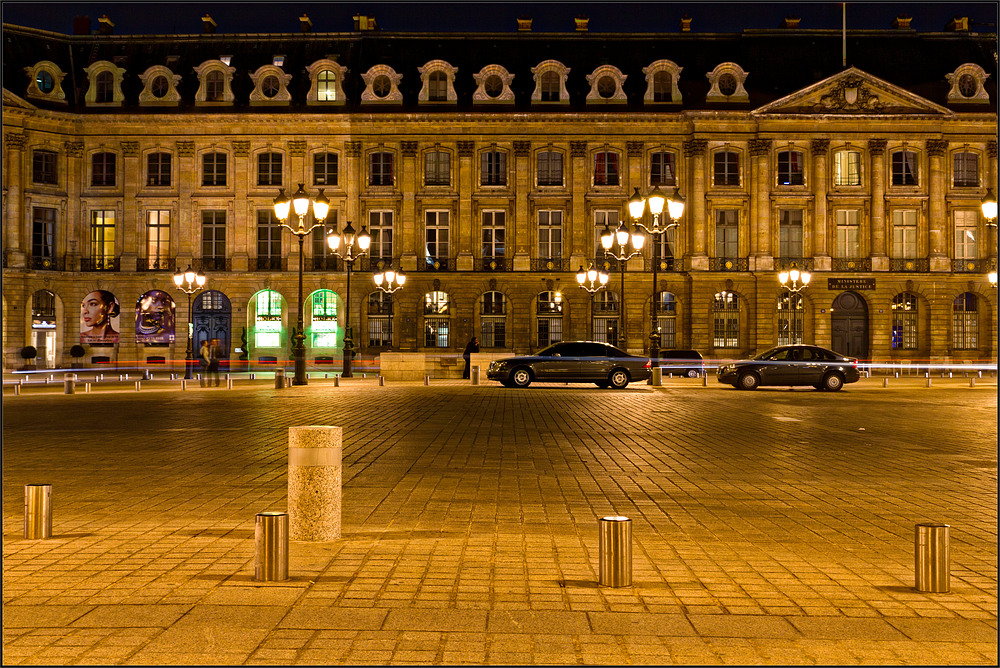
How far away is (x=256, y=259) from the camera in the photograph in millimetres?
55188

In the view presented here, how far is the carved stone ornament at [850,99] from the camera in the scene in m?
53.3

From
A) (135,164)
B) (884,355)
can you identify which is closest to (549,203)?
(884,355)

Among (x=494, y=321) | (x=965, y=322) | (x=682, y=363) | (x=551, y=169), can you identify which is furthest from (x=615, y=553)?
(x=965, y=322)

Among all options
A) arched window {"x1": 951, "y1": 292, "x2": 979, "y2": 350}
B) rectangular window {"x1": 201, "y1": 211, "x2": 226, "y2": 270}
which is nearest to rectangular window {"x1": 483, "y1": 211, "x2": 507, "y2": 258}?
rectangular window {"x1": 201, "y1": 211, "x2": 226, "y2": 270}

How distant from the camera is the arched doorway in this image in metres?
54.6

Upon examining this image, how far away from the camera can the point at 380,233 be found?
181 ft

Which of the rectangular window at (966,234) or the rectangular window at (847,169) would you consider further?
the rectangular window at (966,234)

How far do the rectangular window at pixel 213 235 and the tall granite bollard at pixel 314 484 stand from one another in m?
50.6

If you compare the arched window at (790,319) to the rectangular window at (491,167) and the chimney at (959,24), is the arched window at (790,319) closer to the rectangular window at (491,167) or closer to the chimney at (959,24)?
the rectangular window at (491,167)

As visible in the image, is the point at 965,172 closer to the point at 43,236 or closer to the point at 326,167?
the point at 326,167

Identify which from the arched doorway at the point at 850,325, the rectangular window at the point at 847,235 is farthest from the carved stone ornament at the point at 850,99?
the arched doorway at the point at 850,325

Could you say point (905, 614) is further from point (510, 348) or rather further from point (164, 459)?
point (510, 348)

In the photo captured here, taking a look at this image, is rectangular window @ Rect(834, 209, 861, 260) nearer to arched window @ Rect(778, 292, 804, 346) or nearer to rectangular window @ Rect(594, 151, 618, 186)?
arched window @ Rect(778, 292, 804, 346)

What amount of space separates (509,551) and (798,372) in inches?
1045
